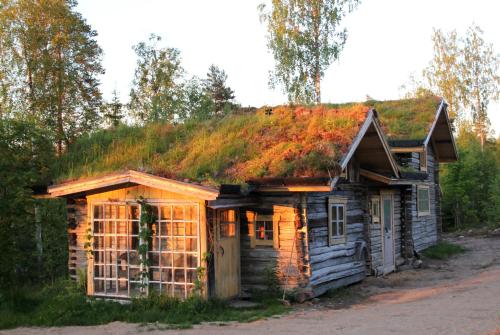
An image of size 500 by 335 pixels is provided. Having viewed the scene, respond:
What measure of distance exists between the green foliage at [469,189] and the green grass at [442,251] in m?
7.74

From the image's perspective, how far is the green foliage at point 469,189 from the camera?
30.6m

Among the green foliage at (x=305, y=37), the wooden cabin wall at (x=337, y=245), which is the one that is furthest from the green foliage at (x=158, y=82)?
the wooden cabin wall at (x=337, y=245)

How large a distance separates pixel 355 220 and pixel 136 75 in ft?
74.3

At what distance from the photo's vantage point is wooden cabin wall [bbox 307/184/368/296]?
13094 millimetres

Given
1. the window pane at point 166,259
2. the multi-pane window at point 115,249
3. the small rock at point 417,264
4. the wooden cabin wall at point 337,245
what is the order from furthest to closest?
the small rock at point 417,264
the wooden cabin wall at point 337,245
the multi-pane window at point 115,249
the window pane at point 166,259

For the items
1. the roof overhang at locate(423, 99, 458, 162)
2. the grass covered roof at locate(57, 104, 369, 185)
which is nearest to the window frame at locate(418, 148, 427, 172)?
the roof overhang at locate(423, 99, 458, 162)

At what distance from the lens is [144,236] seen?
1183 centimetres

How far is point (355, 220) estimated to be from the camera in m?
15.8

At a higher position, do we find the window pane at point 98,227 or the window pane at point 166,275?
the window pane at point 98,227

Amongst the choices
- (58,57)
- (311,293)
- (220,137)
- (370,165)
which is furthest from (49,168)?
(58,57)

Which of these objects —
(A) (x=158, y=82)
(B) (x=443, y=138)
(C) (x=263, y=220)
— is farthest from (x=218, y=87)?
(C) (x=263, y=220)

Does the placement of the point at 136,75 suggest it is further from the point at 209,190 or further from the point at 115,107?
the point at 209,190

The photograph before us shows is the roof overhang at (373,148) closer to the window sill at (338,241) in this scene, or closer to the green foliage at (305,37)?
the window sill at (338,241)

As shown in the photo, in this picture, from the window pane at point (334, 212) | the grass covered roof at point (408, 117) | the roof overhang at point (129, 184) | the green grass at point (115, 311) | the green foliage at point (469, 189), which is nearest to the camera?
the green grass at point (115, 311)
